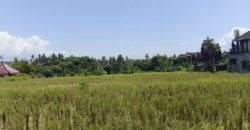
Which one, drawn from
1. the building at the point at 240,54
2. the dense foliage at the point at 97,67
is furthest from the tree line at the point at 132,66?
the building at the point at 240,54

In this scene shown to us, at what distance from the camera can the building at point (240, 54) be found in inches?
1483

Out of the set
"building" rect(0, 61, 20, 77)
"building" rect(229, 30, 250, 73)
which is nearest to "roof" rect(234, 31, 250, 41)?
"building" rect(229, 30, 250, 73)

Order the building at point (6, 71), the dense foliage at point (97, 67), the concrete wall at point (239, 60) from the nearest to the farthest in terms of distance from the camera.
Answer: the concrete wall at point (239, 60) < the dense foliage at point (97, 67) < the building at point (6, 71)

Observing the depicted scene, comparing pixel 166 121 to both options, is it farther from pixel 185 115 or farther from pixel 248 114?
pixel 248 114

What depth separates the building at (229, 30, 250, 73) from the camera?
124 ft

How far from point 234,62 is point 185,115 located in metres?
32.7

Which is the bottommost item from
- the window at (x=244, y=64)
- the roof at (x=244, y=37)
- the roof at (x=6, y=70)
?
the window at (x=244, y=64)

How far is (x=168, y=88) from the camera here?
14875mm

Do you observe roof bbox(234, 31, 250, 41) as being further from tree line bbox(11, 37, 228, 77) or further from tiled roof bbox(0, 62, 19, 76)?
tiled roof bbox(0, 62, 19, 76)

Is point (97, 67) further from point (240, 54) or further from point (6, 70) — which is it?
point (240, 54)

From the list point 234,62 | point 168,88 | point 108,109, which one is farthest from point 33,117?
point 234,62

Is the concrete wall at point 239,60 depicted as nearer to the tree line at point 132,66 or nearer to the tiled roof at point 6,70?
the tree line at point 132,66

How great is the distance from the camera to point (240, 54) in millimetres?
39000

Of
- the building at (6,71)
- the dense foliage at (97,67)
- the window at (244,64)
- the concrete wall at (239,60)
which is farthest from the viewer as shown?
the building at (6,71)
